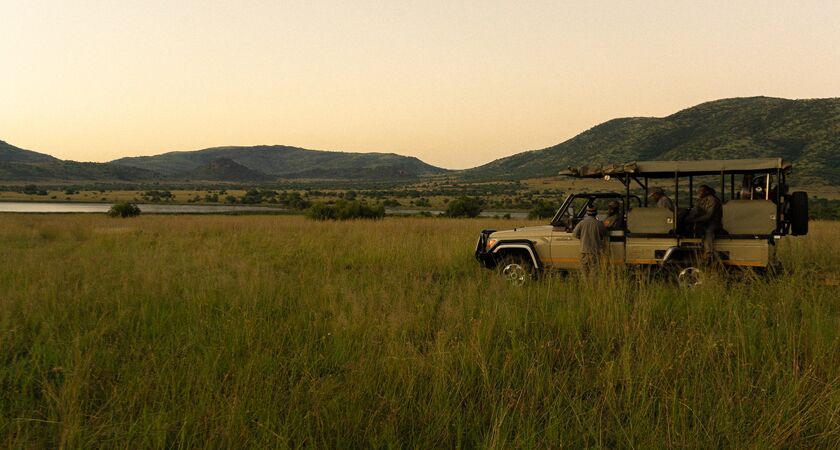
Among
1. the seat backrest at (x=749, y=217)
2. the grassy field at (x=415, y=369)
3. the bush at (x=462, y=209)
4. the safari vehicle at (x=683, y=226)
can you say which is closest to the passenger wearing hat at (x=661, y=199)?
the safari vehicle at (x=683, y=226)

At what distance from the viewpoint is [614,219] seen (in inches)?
356

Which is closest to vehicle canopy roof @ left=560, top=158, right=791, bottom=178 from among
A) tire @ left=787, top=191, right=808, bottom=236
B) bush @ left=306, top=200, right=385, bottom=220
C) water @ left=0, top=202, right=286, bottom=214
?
tire @ left=787, top=191, right=808, bottom=236

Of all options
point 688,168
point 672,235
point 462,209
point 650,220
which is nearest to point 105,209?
point 462,209

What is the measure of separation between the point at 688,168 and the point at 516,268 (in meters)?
3.58

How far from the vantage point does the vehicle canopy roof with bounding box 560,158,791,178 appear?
324 inches

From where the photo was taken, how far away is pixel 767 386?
376 centimetres

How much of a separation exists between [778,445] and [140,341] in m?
5.51

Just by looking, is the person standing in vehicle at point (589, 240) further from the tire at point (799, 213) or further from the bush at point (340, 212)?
Result: the bush at point (340, 212)

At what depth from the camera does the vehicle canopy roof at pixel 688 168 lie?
8242mm

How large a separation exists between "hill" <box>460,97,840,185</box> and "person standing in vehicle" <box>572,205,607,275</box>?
10742 centimetres

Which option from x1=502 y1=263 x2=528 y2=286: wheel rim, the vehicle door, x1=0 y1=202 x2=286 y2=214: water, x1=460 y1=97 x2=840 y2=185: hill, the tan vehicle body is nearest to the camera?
the tan vehicle body

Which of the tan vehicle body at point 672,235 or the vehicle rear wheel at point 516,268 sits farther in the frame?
the vehicle rear wheel at point 516,268

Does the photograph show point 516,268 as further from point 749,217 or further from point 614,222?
point 749,217

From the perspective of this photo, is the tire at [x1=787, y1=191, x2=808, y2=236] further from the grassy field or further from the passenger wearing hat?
the passenger wearing hat
